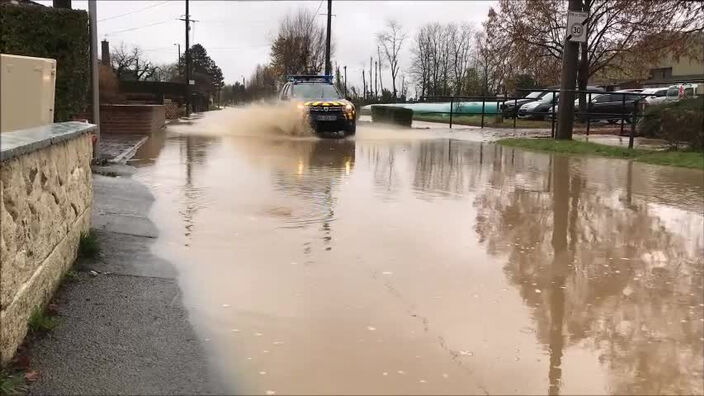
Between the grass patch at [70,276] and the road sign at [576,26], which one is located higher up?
the road sign at [576,26]

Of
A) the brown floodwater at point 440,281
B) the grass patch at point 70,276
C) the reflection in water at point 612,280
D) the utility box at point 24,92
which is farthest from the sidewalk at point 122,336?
the reflection in water at point 612,280

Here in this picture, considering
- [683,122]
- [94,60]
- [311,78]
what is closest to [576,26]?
[683,122]

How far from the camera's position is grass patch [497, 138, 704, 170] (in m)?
12.8

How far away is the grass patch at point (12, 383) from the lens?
120 inches

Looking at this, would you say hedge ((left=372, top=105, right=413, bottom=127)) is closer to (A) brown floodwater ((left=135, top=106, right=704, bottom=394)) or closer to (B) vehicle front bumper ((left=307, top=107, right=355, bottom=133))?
(B) vehicle front bumper ((left=307, top=107, right=355, bottom=133))

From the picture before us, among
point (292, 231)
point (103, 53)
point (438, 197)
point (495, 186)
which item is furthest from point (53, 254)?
point (103, 53)

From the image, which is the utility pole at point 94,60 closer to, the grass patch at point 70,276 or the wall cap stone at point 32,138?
the wall cap stone at point 32,138

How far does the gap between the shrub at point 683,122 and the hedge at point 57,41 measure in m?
11.9

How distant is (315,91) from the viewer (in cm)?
2102

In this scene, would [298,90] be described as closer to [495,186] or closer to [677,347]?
[495,186]

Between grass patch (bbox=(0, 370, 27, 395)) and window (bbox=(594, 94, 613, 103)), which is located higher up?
window (bbox=(594, 94, 613, 103))

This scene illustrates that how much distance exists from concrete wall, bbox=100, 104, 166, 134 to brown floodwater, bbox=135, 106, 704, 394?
10109 millimetres

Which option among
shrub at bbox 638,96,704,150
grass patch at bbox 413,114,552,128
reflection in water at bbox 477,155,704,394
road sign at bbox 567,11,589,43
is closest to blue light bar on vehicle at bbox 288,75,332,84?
road sign at bbox 567,11,589,43

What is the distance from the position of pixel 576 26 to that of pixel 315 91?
816 centimetres
